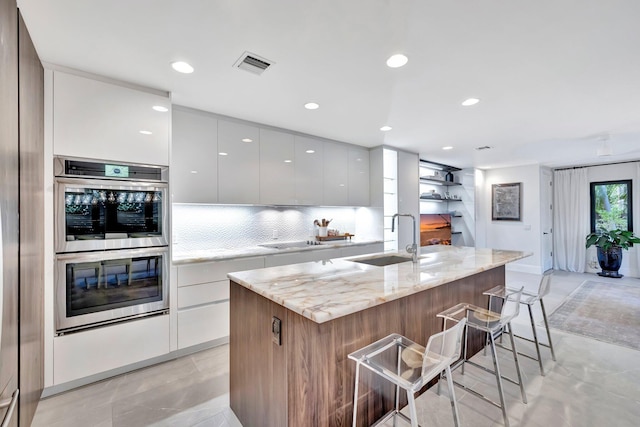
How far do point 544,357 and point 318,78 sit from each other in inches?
125

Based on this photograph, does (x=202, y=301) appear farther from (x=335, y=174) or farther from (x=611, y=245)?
(x=611, y=245)

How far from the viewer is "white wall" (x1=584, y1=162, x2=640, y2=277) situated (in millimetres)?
5645

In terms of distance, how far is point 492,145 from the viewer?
4488 millimetres

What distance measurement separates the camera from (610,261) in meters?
5.64

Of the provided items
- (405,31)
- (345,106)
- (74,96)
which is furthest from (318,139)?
(74,96)

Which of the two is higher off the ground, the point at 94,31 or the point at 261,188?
the point at 94,31

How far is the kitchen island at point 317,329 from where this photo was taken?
52.2 inches

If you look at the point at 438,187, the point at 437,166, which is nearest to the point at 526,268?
the point at 438,187

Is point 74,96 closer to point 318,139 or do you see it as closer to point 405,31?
point 405,31

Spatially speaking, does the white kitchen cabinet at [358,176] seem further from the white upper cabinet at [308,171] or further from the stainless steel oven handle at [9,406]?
the stainless steel oven handle at [9,406]

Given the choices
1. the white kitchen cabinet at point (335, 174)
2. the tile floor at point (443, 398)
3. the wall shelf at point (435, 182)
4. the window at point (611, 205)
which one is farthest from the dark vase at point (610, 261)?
the white kitchen cabinet at point (335, 174)

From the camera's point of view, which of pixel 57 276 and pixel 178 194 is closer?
pixel 57 276

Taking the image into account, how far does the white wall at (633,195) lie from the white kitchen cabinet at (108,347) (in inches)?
319

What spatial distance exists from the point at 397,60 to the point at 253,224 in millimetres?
2580
